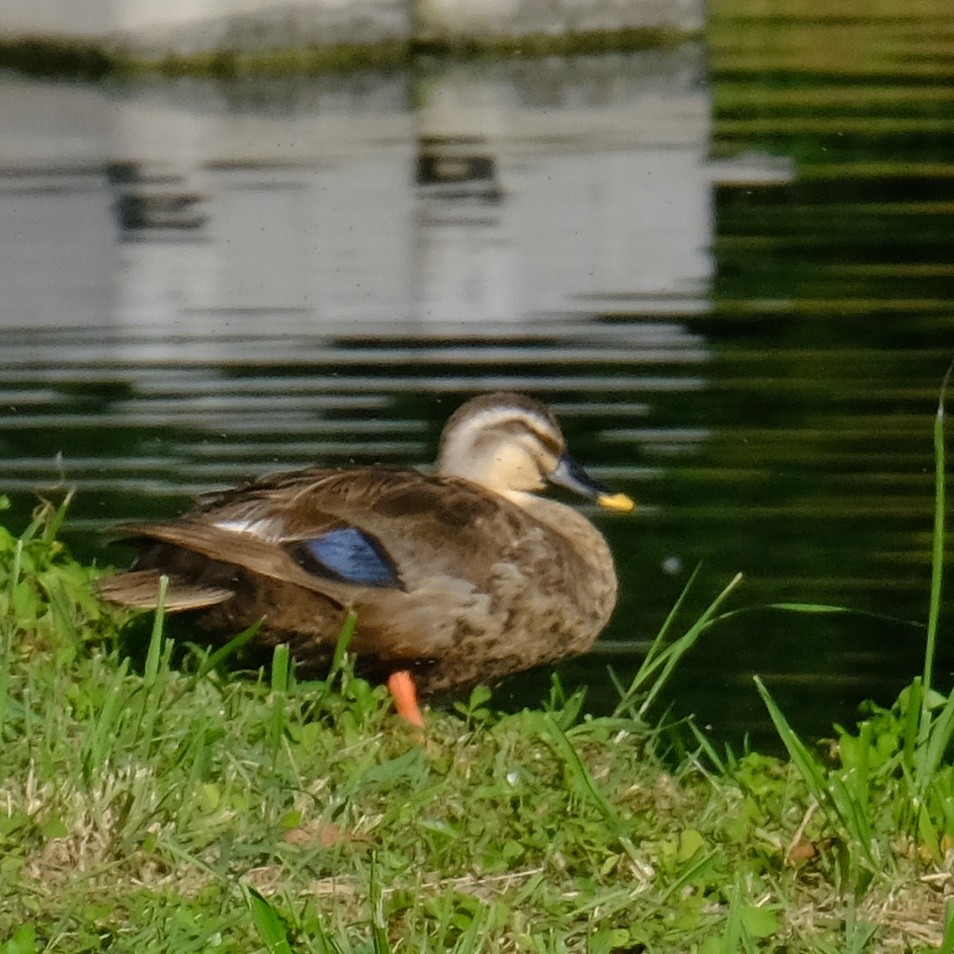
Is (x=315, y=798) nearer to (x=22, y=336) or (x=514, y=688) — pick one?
(x=514, y=688)

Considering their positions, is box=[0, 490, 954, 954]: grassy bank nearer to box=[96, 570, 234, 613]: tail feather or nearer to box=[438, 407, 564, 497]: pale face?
box=[96, 570, 234, 613]: tail feather

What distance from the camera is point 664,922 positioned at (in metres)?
3.90

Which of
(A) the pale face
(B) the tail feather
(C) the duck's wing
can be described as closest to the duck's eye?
(C) the duck's wing

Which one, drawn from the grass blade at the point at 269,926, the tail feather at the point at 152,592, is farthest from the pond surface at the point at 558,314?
the grass blade at the point at 269,926

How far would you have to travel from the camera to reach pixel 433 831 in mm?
4266

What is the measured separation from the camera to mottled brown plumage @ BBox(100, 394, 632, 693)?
5301 millimetres

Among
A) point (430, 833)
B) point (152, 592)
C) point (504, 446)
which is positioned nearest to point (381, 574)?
point (152, 592)

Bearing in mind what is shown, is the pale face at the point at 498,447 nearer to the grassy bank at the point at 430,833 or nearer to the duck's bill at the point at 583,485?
the duck's bill at the point at 583,485

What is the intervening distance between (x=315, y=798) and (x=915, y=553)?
Answer: 344 cm

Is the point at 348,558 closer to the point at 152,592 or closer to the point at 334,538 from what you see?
the point at 334,538

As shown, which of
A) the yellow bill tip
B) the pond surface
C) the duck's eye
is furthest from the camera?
the pond surface

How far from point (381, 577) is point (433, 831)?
1184mm

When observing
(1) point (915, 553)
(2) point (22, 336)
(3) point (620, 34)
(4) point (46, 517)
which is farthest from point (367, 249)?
(3) point (620, 34)

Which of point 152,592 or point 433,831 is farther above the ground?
point 152,592
